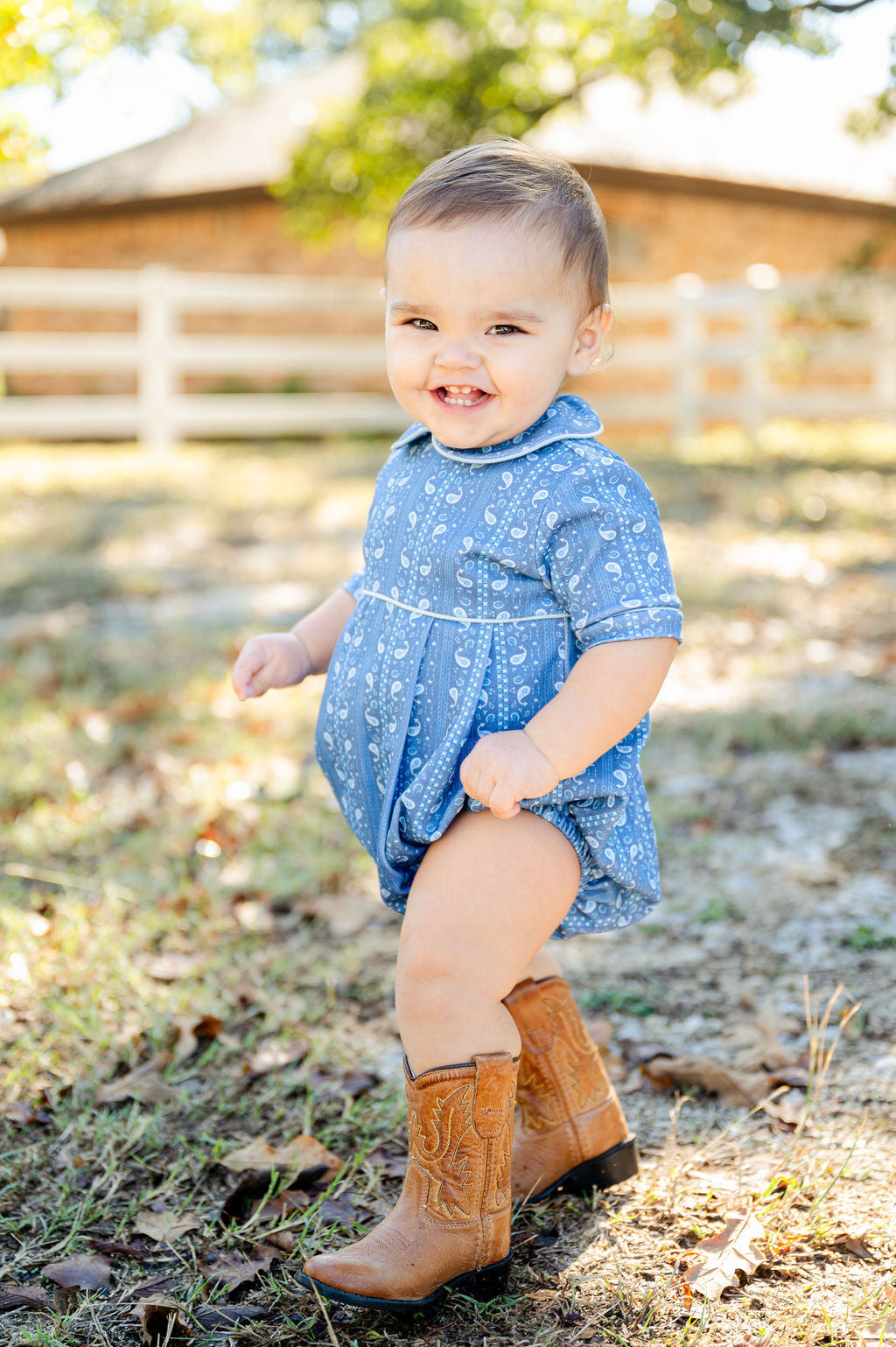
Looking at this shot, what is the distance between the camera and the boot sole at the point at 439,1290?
63.0 inches

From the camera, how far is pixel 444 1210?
1.65m

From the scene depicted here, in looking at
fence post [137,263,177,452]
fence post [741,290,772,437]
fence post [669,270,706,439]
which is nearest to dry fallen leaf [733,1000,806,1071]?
fence post [137,263,177,452]

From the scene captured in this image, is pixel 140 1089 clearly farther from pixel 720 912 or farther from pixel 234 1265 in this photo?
pixel 720 912

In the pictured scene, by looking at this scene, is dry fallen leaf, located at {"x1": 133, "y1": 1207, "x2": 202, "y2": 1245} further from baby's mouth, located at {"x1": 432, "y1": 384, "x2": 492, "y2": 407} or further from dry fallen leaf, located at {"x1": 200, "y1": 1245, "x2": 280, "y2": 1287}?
baby's mouth, located at {"x1": 432, "y1": 384, "x2": 492, "y2": 407}

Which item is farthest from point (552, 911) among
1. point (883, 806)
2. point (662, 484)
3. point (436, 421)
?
point (662, 484)

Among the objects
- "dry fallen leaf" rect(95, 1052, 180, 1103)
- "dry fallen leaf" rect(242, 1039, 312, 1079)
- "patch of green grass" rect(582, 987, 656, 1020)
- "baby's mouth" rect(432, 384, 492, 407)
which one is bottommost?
"patch of green grass" rect(582, 987, 656, 1020)

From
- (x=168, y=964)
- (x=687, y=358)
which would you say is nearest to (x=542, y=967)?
(x=168, y=964)

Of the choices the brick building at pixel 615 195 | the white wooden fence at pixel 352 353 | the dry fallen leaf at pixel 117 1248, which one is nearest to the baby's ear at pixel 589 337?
the dry fallen leaf at pixel 117 1248

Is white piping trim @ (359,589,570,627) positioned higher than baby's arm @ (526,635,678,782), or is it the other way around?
white piping trim @ (359,589,570,627)

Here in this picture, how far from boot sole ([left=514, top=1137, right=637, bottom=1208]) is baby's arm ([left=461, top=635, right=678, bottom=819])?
686mm

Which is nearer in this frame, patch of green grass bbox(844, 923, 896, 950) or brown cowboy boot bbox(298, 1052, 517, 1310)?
brown cowboy boot bbox(298, 1052, 517, 1310)

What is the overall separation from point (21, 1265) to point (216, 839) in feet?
5.27

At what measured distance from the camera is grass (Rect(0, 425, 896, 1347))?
1.72 metres

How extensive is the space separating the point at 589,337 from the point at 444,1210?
4.03ft
